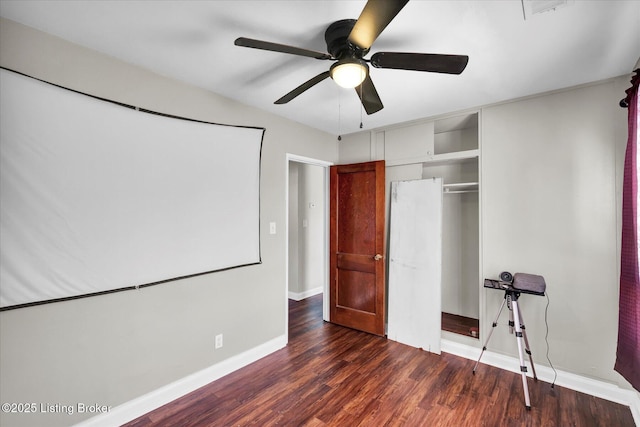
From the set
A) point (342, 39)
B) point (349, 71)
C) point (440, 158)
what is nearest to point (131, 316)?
point (349, 71)

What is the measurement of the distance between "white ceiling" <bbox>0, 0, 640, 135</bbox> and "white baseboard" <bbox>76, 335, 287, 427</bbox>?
97.3 inches

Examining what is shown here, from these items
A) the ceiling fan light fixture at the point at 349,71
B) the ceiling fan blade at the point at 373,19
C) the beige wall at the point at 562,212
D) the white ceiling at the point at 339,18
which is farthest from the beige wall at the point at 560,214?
the ceiling fan blade at the point at 373,19

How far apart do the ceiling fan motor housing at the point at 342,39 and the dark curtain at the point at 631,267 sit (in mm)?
1843

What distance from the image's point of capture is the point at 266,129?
3.03 m

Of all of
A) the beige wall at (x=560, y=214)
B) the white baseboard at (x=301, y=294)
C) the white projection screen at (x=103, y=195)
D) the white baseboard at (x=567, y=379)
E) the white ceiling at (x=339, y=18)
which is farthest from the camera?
the white baseboard at (x=301, y=294)

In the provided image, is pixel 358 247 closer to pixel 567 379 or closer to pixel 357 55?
pixel 567 379

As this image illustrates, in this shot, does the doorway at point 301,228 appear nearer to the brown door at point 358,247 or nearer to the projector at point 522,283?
the brown door at point 358,247

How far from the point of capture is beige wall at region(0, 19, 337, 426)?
1681mm

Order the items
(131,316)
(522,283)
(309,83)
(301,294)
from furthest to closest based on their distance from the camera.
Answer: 1. (301,294)
2. (522,283)
3. (131,316)
4. (309,83)

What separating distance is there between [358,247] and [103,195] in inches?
104

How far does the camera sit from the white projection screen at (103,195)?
1651 millimetres

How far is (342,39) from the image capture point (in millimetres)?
1596

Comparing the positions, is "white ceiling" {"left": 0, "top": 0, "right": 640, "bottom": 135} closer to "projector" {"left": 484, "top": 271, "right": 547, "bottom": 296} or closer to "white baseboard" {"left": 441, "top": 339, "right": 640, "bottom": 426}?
"projector" {"left": 484, "top": 271, "right": 547, "bottom": 296}

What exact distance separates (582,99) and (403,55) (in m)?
2.00
